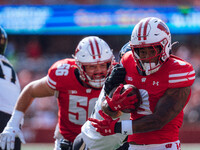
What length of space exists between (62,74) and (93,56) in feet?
1.15

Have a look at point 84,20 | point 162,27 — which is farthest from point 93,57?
point 84,20

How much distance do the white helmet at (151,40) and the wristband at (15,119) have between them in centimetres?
147

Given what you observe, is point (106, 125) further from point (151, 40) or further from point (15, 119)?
point (15, 119)

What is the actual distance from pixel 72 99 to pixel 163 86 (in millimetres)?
1297

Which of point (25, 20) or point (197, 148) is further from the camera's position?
point (25, 20)

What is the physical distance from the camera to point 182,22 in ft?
39.4

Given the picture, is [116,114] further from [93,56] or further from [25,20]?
[25,20]

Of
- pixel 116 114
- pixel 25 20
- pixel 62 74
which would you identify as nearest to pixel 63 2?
pixel 25 20

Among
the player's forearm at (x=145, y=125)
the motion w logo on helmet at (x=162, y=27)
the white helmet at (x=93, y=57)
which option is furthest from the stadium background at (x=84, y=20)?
the player's forearm at (x=145, y=125)

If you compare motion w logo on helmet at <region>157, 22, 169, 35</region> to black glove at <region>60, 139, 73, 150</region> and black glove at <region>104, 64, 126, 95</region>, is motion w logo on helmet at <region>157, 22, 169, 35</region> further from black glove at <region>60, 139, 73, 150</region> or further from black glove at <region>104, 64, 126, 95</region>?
black glove at <region>60, 139, 73, 150</region>

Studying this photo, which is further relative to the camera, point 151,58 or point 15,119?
point 15,119

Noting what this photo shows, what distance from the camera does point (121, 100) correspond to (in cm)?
301

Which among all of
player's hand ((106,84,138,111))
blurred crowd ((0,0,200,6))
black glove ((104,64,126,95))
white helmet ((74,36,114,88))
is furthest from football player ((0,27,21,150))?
blurred crowd ((0,0,200,6))

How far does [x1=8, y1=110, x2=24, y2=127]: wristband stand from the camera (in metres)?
4.02
